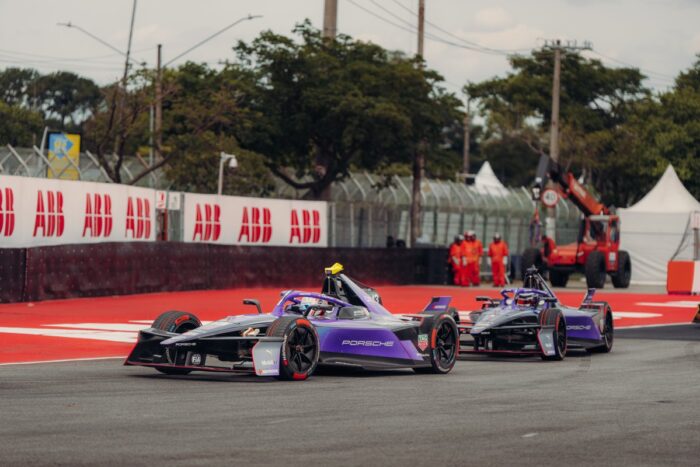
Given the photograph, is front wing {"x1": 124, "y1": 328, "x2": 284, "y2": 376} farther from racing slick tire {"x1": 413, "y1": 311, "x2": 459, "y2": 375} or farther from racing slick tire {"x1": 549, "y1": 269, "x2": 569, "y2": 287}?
racing slick tire {"x1": 549, "y1": 269, "x2": 569, "y2": 287}

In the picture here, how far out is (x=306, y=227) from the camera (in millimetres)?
42188

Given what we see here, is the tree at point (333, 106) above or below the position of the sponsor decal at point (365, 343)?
above

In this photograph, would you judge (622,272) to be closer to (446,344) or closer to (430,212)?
(430,212)

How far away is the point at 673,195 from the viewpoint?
54.4 metres

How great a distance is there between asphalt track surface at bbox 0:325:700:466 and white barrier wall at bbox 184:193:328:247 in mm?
21952

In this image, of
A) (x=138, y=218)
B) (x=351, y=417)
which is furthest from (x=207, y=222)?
(x=351, y=417)

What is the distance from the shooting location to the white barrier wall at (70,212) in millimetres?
29688

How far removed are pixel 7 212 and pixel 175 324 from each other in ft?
51.2

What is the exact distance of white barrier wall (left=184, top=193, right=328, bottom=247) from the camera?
3819cm

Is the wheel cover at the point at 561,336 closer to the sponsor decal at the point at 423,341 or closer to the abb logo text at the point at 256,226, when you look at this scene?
the sponsor decal at the point at 423,341

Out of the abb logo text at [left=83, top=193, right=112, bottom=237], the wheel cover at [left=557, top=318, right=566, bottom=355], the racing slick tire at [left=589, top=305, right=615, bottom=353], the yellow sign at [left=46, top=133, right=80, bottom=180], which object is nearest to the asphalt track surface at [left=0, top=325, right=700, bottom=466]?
the wheel cover at [left=557, top=318, right=566, bottom=355]

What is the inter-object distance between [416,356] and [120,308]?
44.3 feet

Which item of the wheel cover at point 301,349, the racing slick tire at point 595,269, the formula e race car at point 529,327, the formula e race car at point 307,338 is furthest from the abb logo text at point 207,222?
the wheel cover at point 301,349

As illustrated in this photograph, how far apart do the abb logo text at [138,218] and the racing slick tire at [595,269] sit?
14.9 metres
